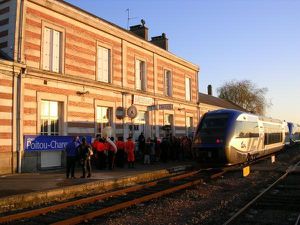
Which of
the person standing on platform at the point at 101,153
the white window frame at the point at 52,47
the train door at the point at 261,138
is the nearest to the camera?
the white window frame at the point at 52,47

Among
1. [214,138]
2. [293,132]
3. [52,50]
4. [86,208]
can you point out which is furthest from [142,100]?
[293,132]

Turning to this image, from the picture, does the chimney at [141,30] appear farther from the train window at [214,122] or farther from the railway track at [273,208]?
the railway track at [273,208]

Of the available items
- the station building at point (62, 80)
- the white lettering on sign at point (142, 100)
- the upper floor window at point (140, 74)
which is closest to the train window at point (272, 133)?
the station building at point (62, 80)

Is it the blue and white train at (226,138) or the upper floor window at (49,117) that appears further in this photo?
the upper floor window at (49,117)

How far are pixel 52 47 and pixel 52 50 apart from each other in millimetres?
140

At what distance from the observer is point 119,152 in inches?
791

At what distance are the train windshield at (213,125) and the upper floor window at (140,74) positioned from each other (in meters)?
8.02

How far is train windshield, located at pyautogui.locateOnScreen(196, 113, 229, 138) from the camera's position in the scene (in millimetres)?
17750

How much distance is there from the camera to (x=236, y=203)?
10.8m

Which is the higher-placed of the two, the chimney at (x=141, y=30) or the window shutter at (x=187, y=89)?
the chimney at (x=141, y=30)

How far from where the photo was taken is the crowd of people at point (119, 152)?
604 inches

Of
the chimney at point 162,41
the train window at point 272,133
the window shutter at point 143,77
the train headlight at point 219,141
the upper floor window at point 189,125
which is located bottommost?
the train headlight at point 219,141

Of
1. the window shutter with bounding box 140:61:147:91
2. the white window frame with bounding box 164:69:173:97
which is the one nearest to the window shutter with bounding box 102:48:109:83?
the window shutter with bounding box 140:61:147:91

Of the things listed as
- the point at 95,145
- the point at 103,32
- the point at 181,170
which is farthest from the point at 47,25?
the point at 181,170
